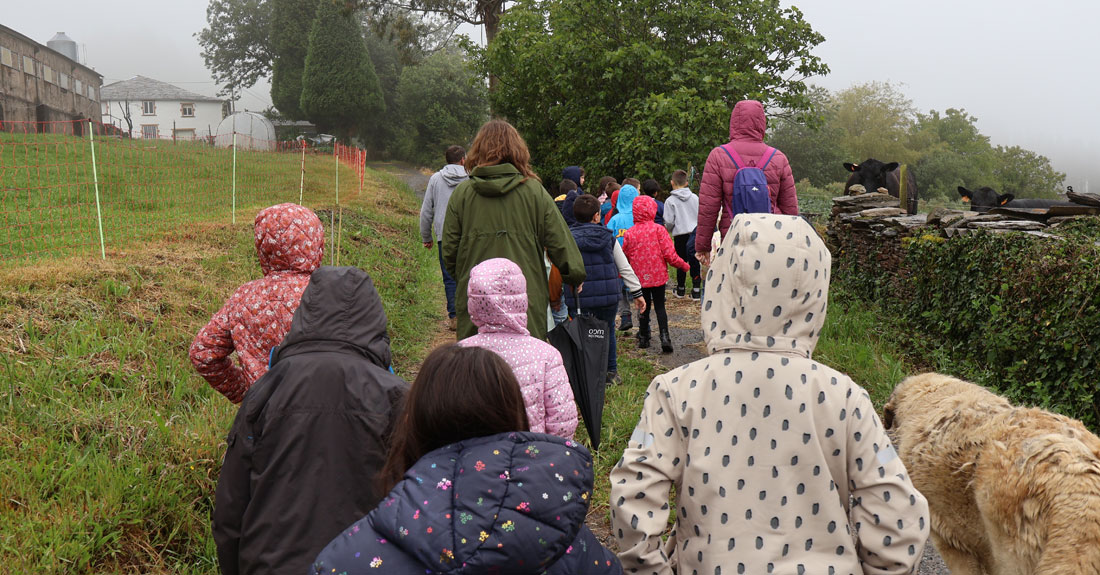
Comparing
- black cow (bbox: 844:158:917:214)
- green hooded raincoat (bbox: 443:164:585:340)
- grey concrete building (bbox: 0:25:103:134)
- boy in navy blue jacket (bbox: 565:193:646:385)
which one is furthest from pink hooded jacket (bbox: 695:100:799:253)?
grey concrete building (bbox: 0:25:103:134)

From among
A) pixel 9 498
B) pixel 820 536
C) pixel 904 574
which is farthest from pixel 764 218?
pixel 9 498

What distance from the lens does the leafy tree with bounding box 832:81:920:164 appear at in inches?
3036

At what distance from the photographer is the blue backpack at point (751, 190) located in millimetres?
5867

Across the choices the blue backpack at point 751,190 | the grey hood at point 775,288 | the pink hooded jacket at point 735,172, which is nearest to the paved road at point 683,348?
the pink hooded jacket at point 735,172

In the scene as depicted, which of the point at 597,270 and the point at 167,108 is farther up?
the point at 167,108

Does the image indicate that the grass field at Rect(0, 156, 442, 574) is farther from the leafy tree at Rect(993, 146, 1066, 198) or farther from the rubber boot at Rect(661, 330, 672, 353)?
the leafy tree at Rect(993, 146, 1066, 198)

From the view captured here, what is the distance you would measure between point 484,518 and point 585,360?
11.0 feet

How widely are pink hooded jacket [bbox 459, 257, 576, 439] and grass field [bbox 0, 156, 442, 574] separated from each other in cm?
180

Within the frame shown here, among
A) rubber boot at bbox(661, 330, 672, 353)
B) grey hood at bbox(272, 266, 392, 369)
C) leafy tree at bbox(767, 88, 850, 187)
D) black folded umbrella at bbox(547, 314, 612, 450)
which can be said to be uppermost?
leafy tree at bbox(767, 88, 850, 187)

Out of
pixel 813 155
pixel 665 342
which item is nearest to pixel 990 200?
pixel 665 342

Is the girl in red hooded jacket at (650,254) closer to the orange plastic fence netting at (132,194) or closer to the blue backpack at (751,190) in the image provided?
the blue backpack at (751,190)

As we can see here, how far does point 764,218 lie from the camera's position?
2.15 m

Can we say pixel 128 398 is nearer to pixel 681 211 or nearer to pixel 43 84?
pixel 681 211

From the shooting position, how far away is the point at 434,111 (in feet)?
158
